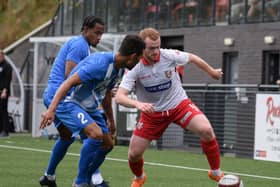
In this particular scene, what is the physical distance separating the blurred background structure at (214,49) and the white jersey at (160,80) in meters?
8.48

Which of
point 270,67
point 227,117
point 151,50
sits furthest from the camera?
point 270,67

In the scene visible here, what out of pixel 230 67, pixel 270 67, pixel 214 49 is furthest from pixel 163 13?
pixel 270 67

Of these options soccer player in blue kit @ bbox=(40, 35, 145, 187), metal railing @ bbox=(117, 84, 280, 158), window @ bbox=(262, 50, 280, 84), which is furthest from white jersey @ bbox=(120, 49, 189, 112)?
window @ bbox=(262, 50, 280, 84)

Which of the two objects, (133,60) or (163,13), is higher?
(163,13)

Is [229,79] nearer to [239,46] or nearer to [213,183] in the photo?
[239,46]

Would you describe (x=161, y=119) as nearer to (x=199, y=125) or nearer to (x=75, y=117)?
(x=199, y=125)

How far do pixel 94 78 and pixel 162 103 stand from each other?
1.43 m

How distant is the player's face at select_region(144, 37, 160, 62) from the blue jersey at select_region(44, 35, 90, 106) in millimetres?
792

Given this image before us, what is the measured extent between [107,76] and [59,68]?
1331mm

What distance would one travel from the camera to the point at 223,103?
2250cm

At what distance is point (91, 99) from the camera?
11.1m

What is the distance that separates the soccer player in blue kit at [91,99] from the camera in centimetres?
1043

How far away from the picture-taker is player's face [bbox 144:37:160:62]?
37.1 feet

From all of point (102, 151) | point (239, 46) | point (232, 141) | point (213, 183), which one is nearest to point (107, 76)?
point (102, 151)
